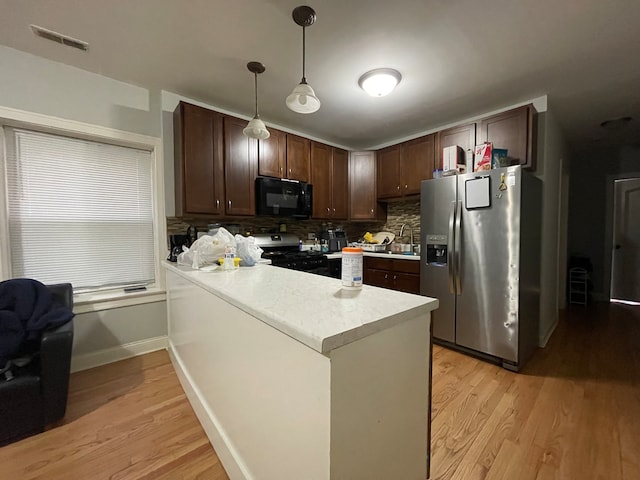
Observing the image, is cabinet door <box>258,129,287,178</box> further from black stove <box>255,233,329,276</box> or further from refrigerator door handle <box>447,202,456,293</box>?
refrigerator door handle <box>447,202,456,293</box>

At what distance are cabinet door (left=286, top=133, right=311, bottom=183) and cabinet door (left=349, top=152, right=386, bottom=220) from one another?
2.60 feet

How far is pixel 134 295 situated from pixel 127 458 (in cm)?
144

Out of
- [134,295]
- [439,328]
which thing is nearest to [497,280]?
[439,328]

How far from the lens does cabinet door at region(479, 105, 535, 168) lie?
7.84ft

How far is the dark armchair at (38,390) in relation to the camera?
1.43m

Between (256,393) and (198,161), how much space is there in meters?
2.19

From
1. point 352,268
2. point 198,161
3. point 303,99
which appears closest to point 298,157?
point 198,161

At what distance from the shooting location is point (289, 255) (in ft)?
10.0

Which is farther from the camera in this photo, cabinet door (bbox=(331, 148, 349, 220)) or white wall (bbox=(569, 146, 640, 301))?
white wall (bbox=(569, 146, 640, 301))

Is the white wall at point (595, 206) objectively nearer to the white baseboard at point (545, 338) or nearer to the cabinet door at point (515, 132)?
the white baseboard at point (545, 338)

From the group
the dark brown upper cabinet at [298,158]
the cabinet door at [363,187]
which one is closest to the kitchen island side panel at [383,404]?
the dark brown upper cabinet at [298,158]

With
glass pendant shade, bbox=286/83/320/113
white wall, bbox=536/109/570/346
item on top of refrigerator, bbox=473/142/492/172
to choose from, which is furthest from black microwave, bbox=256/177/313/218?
white wall, bbox=536/109/570/346

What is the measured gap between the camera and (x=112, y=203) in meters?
2.43

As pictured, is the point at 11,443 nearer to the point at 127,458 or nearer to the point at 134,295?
the point at 127,458
